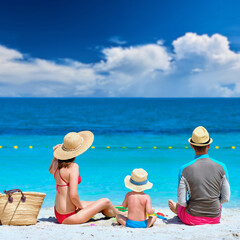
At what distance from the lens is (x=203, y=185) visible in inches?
134

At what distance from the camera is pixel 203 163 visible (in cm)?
340

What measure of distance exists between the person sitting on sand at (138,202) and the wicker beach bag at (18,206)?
1101mm

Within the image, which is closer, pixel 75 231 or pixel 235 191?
pixel 75 231

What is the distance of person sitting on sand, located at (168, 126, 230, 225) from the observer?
338 centimetres

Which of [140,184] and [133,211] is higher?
[140,184]

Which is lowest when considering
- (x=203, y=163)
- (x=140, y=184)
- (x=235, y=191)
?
(x=235, y=191)

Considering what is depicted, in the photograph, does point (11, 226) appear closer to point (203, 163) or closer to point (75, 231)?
point (75, 231)

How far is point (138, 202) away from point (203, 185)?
792 millimetres

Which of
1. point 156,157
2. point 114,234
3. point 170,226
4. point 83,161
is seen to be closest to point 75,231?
point 114,234

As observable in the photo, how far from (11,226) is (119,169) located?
19.5 ft

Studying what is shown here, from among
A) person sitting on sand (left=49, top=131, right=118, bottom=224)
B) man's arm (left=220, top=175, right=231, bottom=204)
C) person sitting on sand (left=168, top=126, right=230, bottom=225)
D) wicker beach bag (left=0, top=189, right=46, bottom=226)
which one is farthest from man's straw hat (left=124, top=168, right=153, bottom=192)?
wicker beach bag (left=0, top=189, right=46, bottom=226)

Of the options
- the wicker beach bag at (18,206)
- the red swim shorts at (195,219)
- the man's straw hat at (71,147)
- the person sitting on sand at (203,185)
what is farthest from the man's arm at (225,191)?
the wicker beach bag at (18,206)

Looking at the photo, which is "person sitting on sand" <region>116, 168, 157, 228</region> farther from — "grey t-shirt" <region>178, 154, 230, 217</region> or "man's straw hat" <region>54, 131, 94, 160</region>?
"man's straw hat" <region>54, 131, 94, 160</region>

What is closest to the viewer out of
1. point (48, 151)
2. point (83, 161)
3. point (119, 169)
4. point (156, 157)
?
point (119, 169)
